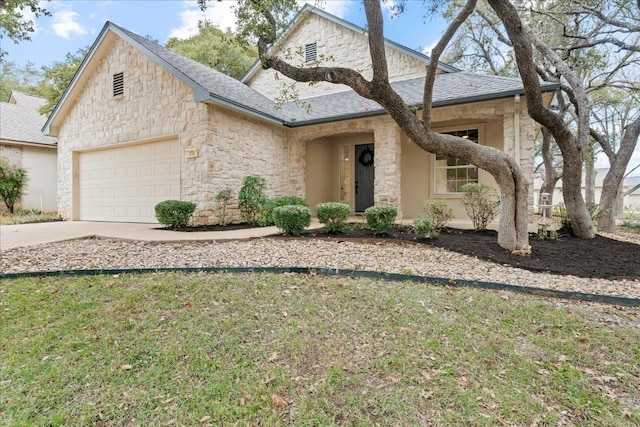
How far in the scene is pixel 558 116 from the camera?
591cm

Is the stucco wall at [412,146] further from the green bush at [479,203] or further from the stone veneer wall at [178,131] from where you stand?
the green bush at [479,203]

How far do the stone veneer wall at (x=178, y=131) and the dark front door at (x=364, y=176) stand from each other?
2.19 meters

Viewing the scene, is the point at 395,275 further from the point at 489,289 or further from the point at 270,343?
the point at 270,343

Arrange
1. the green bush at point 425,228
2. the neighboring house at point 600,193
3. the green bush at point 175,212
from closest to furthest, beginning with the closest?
the green bush at point 425,228 < the green bush at point 175,212 < the neighboring house at point 600,193

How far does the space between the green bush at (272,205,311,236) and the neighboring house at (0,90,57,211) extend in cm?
1322

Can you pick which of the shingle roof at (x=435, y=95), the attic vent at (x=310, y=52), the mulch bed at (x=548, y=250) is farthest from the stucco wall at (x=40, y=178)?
the mulch bed at (x=548, y=250)

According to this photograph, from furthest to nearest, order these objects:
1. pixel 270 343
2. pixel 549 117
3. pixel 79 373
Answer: pixel 549 117 < pixel 270 343 < pixel 79 373

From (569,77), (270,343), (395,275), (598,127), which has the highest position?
(598,127)

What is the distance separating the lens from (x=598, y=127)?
19812 millimetres

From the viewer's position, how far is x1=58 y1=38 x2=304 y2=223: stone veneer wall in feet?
26.8

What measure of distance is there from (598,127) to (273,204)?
73.1 feet

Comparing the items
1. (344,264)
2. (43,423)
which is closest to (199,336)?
(43,423)

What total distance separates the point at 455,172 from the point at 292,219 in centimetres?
574

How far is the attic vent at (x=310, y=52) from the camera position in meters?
12.2
